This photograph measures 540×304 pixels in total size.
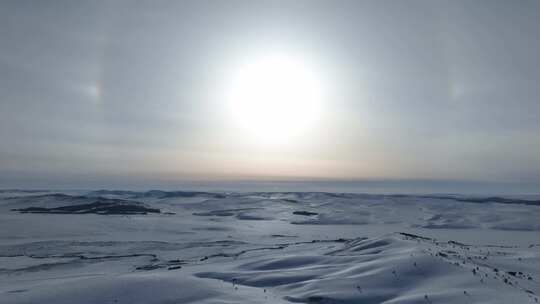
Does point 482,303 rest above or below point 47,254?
above

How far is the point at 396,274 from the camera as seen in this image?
1597 cm

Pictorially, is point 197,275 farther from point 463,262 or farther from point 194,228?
point 194,228

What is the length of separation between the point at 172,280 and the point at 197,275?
118 inches

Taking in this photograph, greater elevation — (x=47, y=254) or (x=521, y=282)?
(x=521, y=282)

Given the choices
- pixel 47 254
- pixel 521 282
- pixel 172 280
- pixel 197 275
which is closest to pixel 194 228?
pixel 47 254

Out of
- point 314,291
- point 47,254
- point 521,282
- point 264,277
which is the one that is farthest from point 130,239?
point 521,282

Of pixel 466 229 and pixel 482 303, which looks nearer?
pixel 482 303

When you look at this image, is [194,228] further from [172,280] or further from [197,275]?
[172,280]

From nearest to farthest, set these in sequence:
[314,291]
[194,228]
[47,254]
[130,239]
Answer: [314,291] < [47,254] < [130,239] < [194,228]

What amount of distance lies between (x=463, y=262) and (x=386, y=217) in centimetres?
4672

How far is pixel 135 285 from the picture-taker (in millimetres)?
14961

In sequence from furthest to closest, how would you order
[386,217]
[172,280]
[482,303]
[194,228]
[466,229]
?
1. [386,217]
2. [466,229]
3. [194,228]
4. [172,280]
5. [482,303]

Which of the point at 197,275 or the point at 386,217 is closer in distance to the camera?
the point at 197,275

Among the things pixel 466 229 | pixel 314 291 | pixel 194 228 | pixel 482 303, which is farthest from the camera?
pixel 466 229
